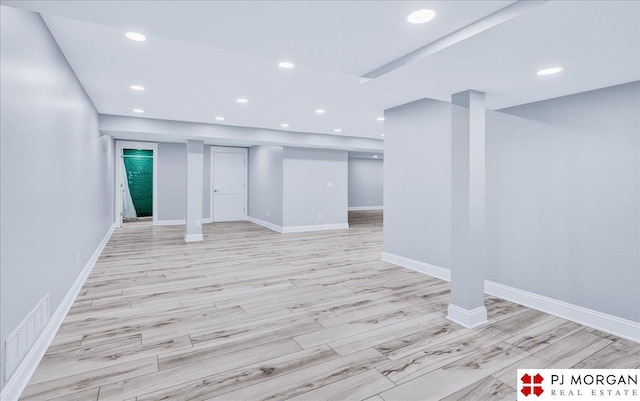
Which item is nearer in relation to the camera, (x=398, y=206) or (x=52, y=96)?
(x=52, y=96)

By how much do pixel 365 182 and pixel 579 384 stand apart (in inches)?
450

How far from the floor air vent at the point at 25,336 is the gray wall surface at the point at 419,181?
382 centimetres

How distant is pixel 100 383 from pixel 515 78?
347cm

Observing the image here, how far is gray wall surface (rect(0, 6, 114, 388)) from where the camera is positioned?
1.71 m

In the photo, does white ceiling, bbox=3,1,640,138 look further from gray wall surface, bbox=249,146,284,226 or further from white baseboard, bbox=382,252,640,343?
gray wall surface, bbox=249,146,284,226

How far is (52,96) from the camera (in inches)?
99.7

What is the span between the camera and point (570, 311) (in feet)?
9.48

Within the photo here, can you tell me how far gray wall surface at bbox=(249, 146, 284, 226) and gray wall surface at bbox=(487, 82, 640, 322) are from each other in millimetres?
5260

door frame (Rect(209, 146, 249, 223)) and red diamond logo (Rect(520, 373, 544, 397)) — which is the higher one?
door frame (Rect(209, 146, 249, 223))

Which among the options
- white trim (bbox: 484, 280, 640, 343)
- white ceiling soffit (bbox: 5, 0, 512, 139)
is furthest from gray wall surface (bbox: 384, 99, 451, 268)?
white trim (bbox: 484, 280, 640, 343)

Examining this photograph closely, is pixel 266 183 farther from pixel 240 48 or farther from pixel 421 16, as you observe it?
pixel 421 16

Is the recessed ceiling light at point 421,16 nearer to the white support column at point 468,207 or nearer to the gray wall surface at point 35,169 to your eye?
the white support column at point 468,207

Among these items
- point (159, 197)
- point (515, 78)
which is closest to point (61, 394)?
point (515, 78)

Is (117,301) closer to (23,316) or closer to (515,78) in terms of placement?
(23,316)
